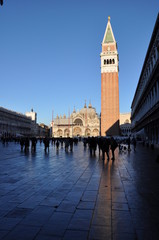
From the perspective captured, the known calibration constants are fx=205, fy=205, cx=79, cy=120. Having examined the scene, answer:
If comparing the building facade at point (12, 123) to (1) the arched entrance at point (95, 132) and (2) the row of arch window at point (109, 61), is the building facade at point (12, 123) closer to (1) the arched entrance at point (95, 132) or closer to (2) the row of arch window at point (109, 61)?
(1) the arched entrance at point (95, 132)

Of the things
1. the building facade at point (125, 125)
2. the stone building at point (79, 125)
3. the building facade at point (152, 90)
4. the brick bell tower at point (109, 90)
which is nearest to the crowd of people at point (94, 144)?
the building facade at point (152, 90)

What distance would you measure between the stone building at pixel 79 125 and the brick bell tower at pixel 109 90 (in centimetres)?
3553

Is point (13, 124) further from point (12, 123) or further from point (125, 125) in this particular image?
point (125, 125)

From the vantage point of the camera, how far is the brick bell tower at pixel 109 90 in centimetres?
6166

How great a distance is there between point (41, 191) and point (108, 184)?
1.95m

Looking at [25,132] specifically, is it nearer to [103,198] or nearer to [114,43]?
[114,43]

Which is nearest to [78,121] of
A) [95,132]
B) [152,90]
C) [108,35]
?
[95,132]

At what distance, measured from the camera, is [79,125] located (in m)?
103

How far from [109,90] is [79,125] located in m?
42.0

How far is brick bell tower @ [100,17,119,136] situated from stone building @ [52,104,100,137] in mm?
35532

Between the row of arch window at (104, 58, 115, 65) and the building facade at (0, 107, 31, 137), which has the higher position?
the row of arch window at (104, 58, 115, 65)

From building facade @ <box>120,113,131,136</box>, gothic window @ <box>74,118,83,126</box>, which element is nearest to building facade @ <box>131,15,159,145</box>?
building facade @ <box>120,113,131,136</box>

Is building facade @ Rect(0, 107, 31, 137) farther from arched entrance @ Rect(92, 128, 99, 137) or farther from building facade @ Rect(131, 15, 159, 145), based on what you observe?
building facade @ Rect(131, 15, 159, 145)

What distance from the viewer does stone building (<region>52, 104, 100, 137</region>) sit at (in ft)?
324
